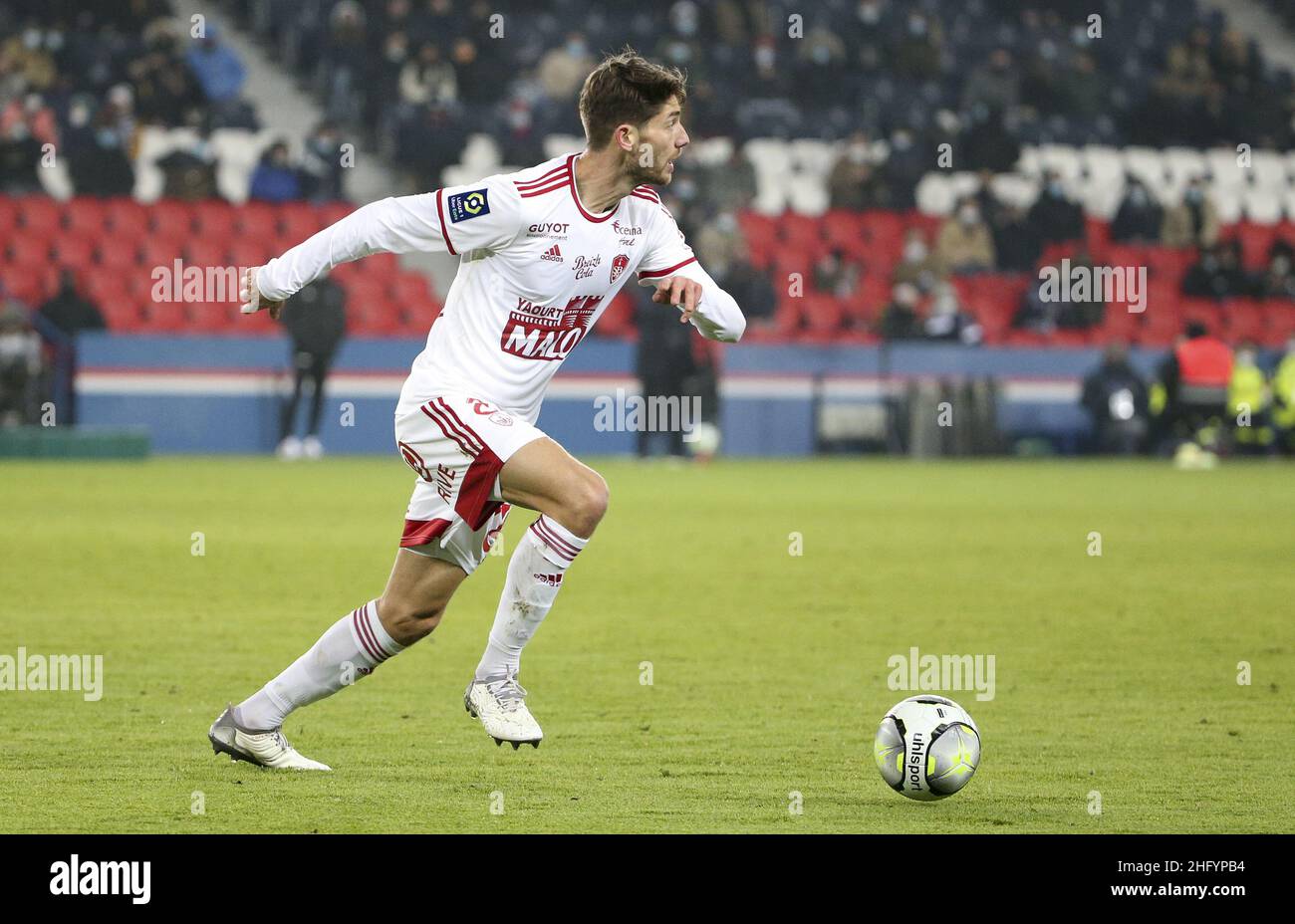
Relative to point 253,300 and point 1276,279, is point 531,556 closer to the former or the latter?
point 253,300

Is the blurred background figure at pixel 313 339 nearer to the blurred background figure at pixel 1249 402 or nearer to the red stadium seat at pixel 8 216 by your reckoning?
the red stadium seat at pixel 8 216

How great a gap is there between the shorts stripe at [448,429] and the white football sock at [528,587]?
0.31 metres

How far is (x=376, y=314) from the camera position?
25.1m

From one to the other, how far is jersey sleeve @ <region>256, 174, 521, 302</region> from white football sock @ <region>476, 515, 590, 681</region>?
90cm

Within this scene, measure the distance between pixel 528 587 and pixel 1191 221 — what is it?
24.0m

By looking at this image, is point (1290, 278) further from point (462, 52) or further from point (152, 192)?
point (152, 192)

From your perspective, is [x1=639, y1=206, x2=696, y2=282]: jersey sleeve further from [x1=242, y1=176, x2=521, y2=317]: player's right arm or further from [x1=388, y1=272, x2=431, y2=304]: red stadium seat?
[x1=388, y1=272, x2=431, y2=304]: red stadium seat

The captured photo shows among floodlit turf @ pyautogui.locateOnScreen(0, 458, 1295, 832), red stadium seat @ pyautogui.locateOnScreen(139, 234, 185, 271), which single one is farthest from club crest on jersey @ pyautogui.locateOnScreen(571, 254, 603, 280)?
red stadium seat @ pyautogui.locateOnScreen(139, 234, 185, 271)

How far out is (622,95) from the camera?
5.97 metres

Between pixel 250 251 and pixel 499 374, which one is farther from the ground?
pixel 250 251

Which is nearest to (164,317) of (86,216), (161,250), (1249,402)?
Result: (161,250)

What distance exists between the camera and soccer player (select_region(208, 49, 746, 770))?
230 inches

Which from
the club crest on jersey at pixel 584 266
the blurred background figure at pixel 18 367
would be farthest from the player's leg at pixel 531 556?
the blurred background figure at pixel 18 367

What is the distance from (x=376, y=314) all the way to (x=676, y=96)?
63.6 ft
